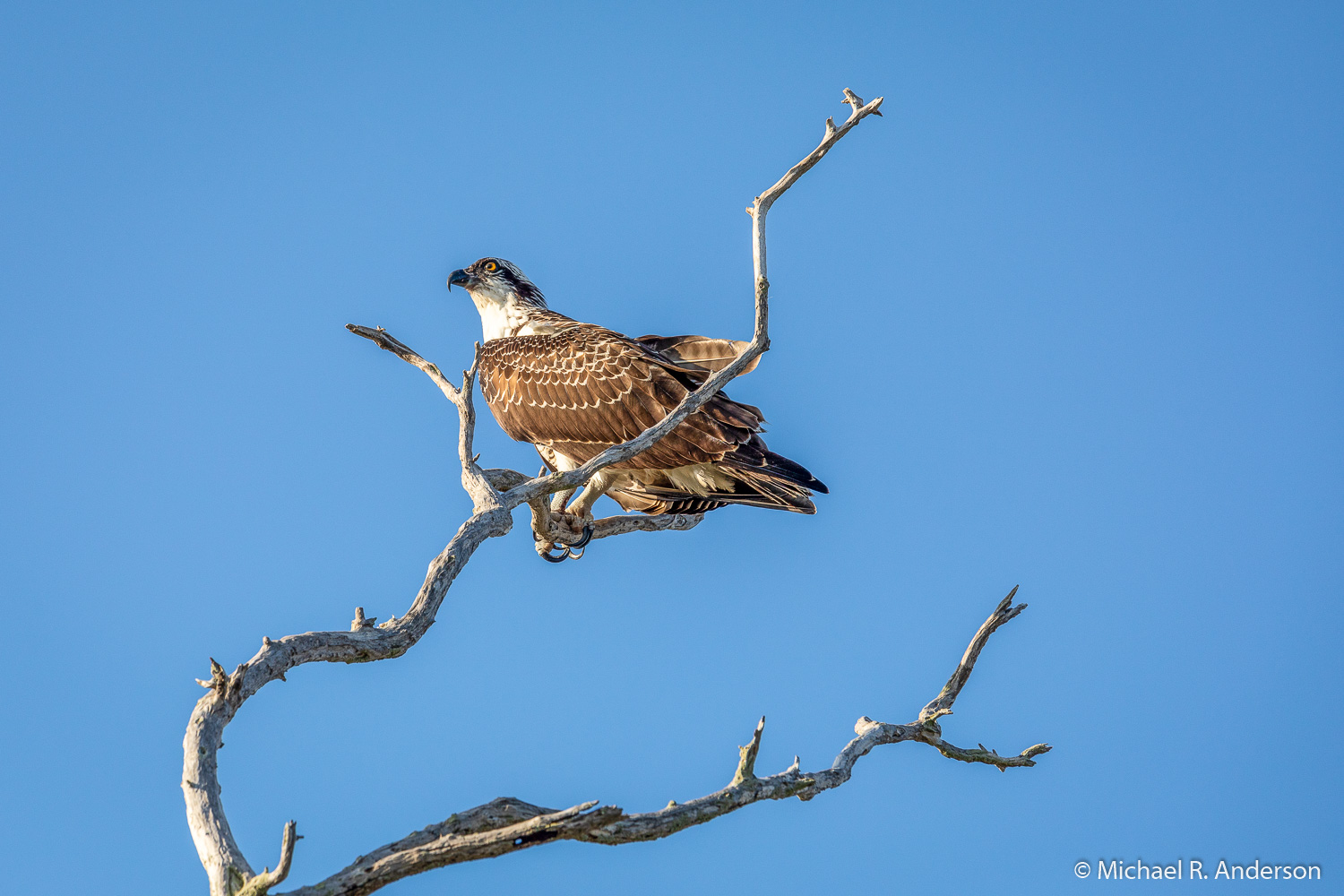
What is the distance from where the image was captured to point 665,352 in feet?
30.3

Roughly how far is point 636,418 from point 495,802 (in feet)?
14.0

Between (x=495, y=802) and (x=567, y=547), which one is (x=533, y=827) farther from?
(x=567, y=547)

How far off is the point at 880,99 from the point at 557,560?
445 centimetres

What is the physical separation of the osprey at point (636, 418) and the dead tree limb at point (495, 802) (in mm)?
1167

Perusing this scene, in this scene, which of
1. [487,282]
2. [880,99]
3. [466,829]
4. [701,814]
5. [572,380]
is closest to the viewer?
[466,829]

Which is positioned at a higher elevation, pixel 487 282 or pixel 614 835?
pixel 487 282

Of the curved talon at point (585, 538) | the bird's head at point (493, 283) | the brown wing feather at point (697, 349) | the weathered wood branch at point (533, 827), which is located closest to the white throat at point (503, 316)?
the bird's head at point (493, 283)

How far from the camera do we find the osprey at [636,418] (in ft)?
26.2

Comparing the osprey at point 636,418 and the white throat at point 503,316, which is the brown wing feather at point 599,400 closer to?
the osprey at point 636,418

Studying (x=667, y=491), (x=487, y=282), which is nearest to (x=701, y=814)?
(x=667, y=491)

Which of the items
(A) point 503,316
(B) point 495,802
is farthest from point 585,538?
(B) point 495,802

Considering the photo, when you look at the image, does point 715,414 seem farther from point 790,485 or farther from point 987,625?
point 987,625

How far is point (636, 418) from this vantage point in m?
8.34

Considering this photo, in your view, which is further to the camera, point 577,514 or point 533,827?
point 577,514
